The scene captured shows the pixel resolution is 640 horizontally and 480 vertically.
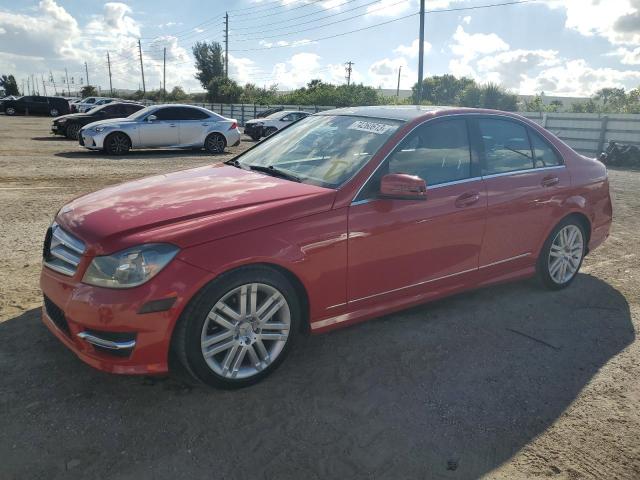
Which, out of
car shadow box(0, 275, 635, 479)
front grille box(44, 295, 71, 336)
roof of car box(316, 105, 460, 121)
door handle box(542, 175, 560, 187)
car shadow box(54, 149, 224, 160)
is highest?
roof of car box(316, 105, 460, 121)

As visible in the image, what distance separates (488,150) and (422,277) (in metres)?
1.23

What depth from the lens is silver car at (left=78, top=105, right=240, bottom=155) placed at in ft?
46.7

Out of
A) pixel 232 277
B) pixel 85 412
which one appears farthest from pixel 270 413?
pixel 85 412

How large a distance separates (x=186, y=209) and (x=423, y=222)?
5.24ft

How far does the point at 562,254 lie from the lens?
15.4ft

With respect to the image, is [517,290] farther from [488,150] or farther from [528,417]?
[528,417]

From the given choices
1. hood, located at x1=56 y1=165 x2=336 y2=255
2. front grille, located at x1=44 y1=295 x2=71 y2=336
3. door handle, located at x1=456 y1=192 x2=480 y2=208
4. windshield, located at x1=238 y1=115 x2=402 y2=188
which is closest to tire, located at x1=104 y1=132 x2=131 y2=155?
windshield, located at x1=238 y1=115 x2=402 y2=188

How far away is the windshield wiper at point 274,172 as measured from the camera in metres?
3.64

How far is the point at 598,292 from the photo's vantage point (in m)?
4.79

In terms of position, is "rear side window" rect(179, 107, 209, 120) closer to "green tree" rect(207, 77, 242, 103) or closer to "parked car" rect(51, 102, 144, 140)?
"parked car" rect(51, 102, 144, 140)

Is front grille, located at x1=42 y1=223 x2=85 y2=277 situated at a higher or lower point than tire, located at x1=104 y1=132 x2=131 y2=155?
higher

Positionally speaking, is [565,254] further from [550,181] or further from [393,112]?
[393,112]

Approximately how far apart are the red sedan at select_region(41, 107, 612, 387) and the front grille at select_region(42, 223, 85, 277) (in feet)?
0.04

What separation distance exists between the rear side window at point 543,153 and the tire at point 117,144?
12.4 meters
